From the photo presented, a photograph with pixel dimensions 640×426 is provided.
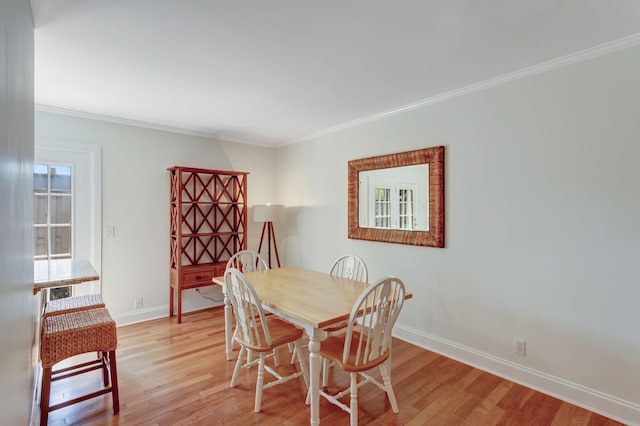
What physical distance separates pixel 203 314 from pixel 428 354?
269 cm

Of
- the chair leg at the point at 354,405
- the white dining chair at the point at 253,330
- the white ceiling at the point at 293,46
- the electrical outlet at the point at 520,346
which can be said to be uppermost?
the white ceiling at the point at 293,46

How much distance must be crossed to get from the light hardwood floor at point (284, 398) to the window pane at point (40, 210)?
1574mm

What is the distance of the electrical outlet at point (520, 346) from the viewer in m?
2.30

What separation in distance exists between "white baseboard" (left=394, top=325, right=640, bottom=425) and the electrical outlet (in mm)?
102

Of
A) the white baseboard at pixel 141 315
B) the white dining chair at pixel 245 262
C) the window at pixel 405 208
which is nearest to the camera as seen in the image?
the white dining chair at pixel 245 262

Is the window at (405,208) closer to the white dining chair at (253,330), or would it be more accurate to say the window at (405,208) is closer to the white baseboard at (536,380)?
the white baseboard at (536,380)

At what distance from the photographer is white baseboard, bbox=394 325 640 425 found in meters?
1.91

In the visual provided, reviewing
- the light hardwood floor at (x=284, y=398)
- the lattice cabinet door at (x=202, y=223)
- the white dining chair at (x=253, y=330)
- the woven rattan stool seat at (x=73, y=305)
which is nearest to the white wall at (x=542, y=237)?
the light hardwood floor at (x=284, y=398)

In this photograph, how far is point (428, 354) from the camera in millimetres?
2795

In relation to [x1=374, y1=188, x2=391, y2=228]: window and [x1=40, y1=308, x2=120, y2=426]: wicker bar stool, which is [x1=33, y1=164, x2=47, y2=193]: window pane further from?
[x1=374, y1=188, x2=391, y2=228]: window

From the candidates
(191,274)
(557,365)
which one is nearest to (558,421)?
(557,365)

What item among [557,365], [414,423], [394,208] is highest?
[394,208]

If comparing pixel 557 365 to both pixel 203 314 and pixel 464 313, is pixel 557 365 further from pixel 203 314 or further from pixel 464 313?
pixel 203 314

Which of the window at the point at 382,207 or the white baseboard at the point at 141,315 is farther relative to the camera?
the white baseboard at the point at 141,315
